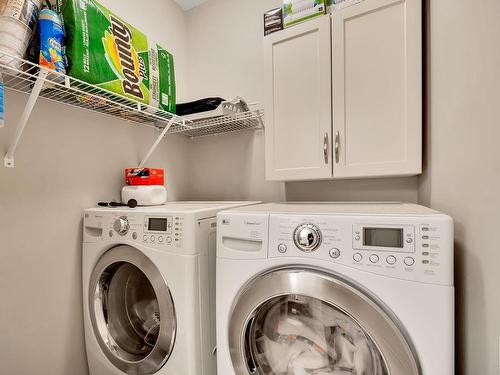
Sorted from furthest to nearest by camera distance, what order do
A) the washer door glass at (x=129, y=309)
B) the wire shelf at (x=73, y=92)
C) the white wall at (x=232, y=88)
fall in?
the white wall at (x=232, y=88)
the washer door glass at (x=129, y=309)
the wire shelf at (x=73, y=92)

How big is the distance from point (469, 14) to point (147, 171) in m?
1.50

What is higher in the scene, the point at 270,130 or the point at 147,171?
the point at 270,130

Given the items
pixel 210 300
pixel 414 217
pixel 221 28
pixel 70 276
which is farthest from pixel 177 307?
pixel 221 28

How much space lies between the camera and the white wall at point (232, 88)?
1.76m

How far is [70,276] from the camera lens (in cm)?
126

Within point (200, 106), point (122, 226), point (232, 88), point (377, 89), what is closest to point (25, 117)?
point (122, 226)

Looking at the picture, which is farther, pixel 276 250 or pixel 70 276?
pixel 70 276

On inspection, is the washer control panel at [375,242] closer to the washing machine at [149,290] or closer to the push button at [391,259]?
the push button at [391,259]

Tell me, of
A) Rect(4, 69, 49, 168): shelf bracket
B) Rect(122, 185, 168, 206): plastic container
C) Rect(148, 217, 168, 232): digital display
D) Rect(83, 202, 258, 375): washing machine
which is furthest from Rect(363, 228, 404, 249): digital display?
Rect(4, 69, 49, 168): shelf bracket

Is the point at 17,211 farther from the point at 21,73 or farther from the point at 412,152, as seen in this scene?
the point at 412,152

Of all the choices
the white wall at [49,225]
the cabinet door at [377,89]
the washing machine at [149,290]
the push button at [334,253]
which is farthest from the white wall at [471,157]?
the white wall at [49,225]

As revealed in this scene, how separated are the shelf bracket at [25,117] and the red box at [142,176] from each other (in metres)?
0.51

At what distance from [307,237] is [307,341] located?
1.34 feet

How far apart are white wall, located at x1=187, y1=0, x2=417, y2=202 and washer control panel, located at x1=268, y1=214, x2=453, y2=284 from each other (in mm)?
829
